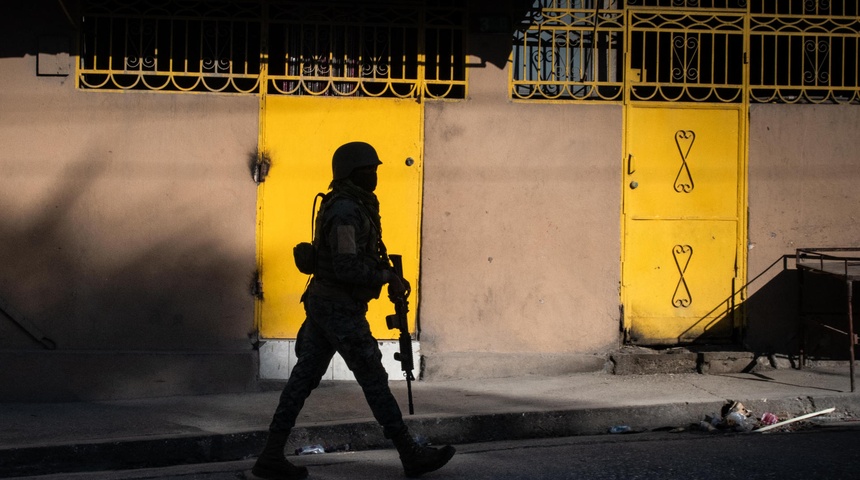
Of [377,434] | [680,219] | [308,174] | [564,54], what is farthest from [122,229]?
[680,219]

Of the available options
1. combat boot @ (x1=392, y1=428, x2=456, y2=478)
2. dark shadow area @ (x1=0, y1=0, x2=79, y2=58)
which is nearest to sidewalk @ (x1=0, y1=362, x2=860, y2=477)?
combat boot @ (x1=392, y1=428, x2=456, y2=478)

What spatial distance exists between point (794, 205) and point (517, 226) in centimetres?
221

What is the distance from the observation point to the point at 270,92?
7.50 meters

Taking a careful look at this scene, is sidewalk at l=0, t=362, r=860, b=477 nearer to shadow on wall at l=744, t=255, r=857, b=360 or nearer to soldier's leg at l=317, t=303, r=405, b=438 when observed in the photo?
shadow on wall at l=744, t=255, r=857, b=360

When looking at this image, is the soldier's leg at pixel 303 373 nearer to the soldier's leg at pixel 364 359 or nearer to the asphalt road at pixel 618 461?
the soldier's leg at pixel 364 359

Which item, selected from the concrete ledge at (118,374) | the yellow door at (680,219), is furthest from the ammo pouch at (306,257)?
the yellow door at (680,219)

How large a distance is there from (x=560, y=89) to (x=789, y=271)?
2310 mm

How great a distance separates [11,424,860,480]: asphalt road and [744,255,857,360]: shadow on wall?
169cm

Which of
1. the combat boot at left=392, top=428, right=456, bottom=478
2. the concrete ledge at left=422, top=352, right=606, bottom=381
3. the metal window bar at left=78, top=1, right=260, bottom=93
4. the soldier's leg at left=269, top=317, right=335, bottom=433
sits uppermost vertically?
the metal window bar at left=78, top=1, right=260, bottom=93

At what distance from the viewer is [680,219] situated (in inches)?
308

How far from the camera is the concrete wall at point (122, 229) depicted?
285 inches

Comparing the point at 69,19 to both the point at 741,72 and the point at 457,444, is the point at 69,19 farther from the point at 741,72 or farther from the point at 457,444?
the point at 741,72

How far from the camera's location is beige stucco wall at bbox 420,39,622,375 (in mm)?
7617

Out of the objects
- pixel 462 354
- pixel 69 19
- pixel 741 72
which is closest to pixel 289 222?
pixel 462 354
